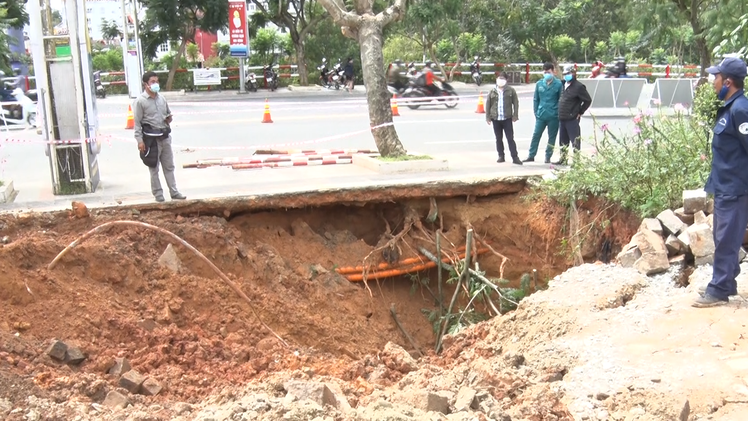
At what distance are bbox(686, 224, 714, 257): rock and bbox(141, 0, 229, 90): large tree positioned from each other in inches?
967

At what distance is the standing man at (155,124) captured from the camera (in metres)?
8.81

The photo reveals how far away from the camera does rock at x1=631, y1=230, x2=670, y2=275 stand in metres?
6.77

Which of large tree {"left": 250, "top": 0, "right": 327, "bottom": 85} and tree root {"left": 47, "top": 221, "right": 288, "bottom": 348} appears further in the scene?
large tree {"left": 250, "top": 0, "right": 327, "bottom": 85}

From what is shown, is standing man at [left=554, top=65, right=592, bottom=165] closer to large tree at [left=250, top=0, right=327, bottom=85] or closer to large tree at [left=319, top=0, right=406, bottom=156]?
large tree at [left=319, top=0, right=406, bottom=156]

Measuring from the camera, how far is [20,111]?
63.2 feet

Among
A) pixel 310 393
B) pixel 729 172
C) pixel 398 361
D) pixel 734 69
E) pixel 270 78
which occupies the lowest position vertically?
pixel 398 361

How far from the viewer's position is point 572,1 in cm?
3422

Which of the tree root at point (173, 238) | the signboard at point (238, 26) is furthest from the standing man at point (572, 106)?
the signboard at point (238, 26)

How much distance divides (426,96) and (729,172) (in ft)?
54.8

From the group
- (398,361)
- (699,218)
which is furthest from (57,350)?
(699,218)

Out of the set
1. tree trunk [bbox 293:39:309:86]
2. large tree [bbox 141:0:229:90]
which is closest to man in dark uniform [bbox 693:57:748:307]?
tree trunk [bbox 293:39:309:86]

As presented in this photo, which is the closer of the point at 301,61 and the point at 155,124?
the point at 155,124

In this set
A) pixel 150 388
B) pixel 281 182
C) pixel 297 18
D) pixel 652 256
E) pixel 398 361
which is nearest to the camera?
pixel 150 388

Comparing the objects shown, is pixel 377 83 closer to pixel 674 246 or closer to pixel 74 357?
pixel 674 246
